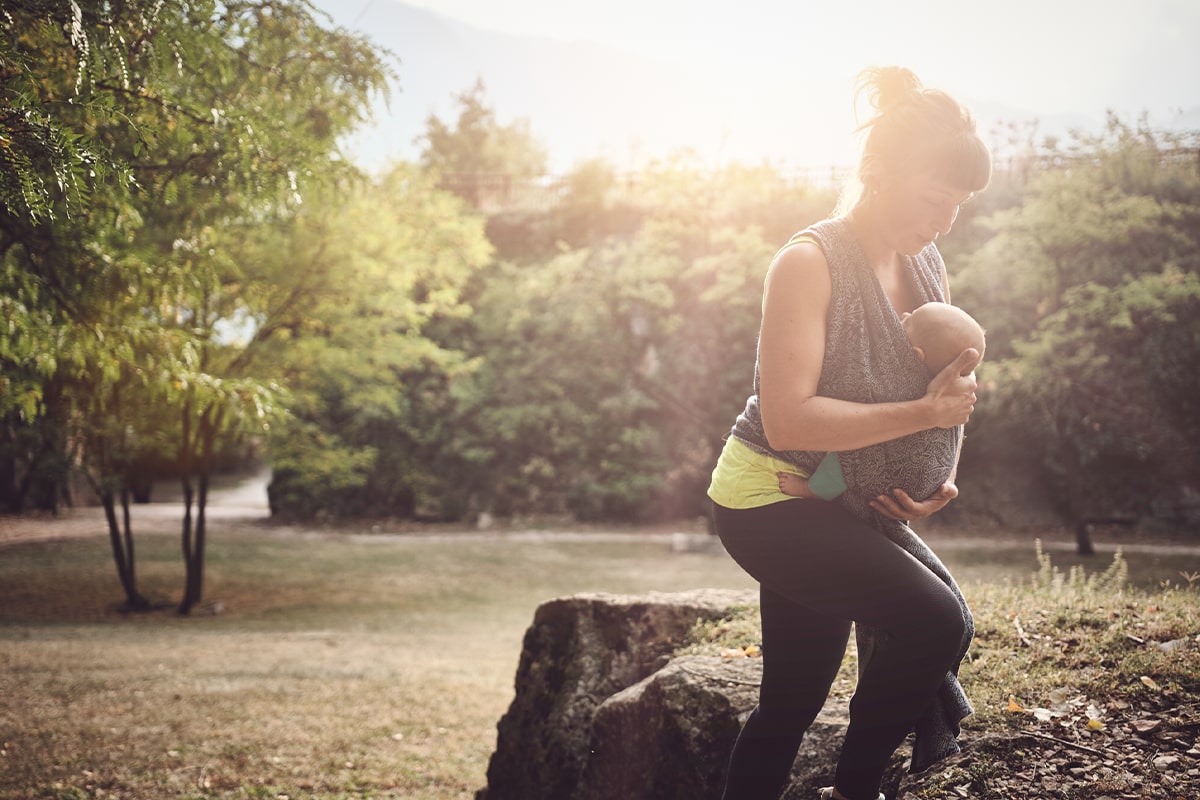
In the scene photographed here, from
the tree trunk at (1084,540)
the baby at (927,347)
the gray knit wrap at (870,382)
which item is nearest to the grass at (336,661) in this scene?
the gray knit wrap at (870,382)

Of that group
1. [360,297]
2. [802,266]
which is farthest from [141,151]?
[360,297]

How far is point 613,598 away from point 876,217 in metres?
2.70

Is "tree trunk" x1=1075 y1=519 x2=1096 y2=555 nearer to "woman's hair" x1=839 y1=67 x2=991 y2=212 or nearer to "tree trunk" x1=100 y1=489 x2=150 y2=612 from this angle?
Result: "tree trunk" x1=100 y1=489 x2=150 y2=612

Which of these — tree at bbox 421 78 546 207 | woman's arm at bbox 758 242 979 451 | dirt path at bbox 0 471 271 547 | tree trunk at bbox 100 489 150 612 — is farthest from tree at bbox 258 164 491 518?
tree at bbox 421 78 546 207

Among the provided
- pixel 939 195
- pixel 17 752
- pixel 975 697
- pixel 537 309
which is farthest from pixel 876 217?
pixel 537 309

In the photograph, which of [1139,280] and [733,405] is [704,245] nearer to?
[733,405]

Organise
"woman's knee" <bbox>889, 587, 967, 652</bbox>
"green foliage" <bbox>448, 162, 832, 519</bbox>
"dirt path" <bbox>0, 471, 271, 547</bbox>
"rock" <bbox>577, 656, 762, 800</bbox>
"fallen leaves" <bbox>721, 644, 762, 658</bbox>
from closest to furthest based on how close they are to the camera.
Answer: "woman's knee" <bbox>889, 587, 967, 652</bbox> → "rock" <bbox>577, 656, 762, 800</bbox> → "fallen leaves" <bbox>721, 644, 762, 658</bbox> → "dirt path" <bbox>0, 471, 271, 547</bbox> → "green foliage" <bbox>448, 162, 832, 519</bbox>

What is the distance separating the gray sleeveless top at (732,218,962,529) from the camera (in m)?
1.96

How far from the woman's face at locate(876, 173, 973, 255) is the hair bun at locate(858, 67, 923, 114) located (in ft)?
0.60

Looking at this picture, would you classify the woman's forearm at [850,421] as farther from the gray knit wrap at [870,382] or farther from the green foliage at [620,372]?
the green foliage at [620,372]

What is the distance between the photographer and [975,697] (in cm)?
297

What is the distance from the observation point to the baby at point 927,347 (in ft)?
6.36

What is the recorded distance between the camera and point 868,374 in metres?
1.96

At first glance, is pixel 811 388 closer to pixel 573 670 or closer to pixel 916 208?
pixel 916 208
